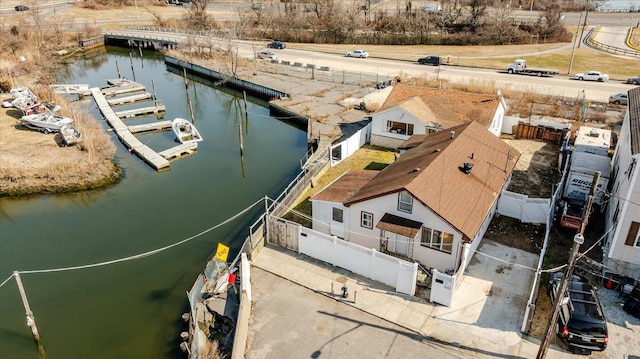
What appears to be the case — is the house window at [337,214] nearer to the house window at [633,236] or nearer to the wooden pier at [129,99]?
the house window at [633,236]

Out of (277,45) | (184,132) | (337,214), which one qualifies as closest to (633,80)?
(337,214)

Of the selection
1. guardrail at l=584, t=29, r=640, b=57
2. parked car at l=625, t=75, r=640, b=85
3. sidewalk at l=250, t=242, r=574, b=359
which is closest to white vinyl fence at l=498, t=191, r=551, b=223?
sidewalk at l=250, t=242, r=574, b=359

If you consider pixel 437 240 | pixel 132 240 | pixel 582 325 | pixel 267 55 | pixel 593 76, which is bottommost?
pixel 132 240

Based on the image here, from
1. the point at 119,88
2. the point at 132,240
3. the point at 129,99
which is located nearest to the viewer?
the point at 132,240

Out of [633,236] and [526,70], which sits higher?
[526,70]

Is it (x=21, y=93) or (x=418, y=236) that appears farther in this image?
(x=21, y=93)

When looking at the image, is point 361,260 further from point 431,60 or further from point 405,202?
point 431,60
